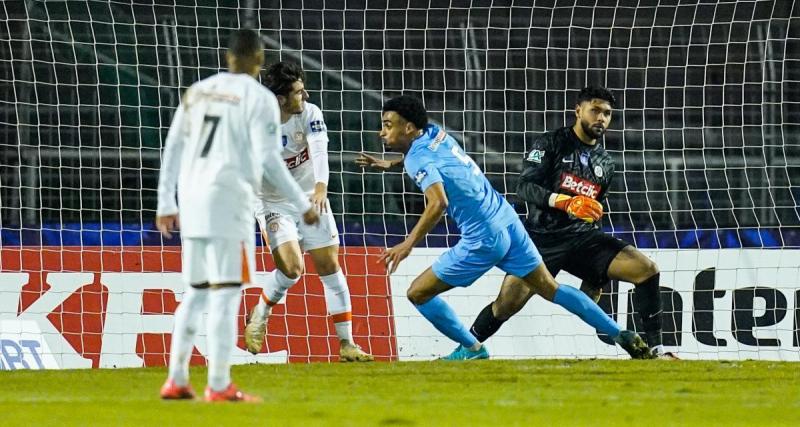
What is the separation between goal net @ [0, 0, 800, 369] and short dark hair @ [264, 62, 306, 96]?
2.40 metres

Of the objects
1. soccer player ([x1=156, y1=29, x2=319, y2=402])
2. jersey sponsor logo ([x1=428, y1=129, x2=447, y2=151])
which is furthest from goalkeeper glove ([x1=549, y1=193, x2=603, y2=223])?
soccer player ([x1=156, y1=29, x2=319, y2=402])

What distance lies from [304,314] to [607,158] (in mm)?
Answer: 2871

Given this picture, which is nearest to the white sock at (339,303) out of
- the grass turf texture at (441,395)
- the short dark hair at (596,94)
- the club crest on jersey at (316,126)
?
the grass turf texture at (441,395)

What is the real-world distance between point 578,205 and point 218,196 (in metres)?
3.68

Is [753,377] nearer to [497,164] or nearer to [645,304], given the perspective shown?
[645,304]

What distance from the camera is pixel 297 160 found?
879 centimetres

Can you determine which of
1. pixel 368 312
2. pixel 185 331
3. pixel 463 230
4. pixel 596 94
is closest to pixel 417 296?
pixel 463 230

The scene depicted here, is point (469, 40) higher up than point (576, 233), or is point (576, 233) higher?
point (469, 40)

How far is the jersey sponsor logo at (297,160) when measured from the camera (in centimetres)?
879

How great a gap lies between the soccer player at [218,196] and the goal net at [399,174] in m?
4.90

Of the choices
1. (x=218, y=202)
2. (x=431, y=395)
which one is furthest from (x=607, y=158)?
(x=218, y=202)

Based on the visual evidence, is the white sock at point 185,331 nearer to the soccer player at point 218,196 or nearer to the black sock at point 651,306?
the soccer player at point 218,196

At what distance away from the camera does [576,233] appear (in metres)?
8.99

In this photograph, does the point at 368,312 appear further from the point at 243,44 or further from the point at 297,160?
the point at 243,44
